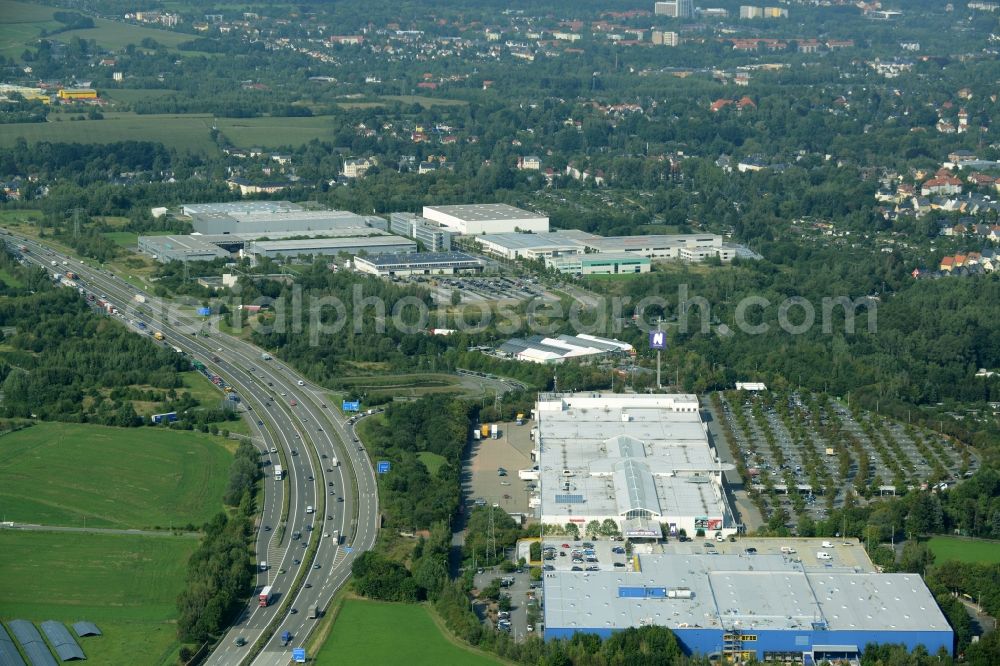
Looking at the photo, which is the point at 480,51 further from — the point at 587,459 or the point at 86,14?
the point at 587,459

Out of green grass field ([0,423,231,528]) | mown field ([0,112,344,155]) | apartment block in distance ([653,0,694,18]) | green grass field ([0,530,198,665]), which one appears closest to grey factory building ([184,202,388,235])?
mown field ([0,112,344,155])

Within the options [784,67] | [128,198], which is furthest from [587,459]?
[784,67]

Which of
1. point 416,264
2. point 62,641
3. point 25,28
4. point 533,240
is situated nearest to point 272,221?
point 416,264

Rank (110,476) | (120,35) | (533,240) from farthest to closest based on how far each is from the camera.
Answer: (120,35) < (533,240) < (110,476)

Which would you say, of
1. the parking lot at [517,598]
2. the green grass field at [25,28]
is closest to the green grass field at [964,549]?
the parking lot at [517,598]

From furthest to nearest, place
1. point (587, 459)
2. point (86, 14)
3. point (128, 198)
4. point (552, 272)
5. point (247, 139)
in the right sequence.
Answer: point (86, 14)
point (247, 139)
point (128, 198)
point (552, 272)
point (587, 459)

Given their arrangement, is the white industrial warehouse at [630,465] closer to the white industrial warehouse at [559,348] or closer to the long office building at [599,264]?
the white industrial warehouse at [559,348]

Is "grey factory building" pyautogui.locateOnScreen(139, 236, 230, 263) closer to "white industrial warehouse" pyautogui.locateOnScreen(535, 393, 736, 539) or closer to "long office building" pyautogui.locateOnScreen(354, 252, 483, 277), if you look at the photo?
"long office building" pyautogui.locateOnScreen(354, 252, 483, 277)

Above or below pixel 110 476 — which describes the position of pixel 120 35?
below

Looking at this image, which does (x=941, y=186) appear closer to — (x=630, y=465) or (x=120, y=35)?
(x=630, y=465)
